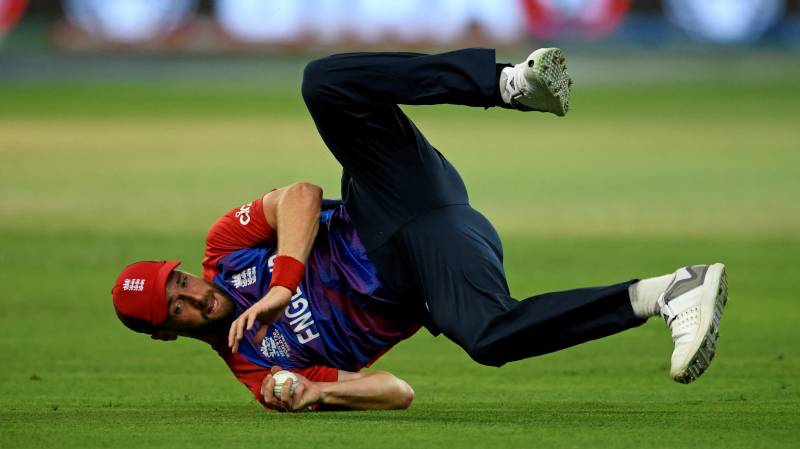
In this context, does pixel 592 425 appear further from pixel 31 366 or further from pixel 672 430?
pixel 31 366

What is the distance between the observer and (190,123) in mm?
27984

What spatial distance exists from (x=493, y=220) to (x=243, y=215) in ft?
31.5

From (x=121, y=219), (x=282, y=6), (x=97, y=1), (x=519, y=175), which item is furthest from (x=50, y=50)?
(x=121, y=219)

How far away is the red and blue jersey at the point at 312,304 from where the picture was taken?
22.3ft

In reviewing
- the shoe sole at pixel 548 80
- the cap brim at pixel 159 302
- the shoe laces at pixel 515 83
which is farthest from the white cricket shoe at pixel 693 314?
the cap brim at pixel 159 302

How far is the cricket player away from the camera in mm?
6099

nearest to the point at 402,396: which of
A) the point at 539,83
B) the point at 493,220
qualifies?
the point at 539,83

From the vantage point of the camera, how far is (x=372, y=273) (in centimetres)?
682

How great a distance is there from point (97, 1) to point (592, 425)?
29.8 metres

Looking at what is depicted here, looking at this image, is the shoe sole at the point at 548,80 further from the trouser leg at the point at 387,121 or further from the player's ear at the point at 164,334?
the player's ear at the point at 164,334

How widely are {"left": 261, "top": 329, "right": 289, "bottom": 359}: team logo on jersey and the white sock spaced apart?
5.71 ft

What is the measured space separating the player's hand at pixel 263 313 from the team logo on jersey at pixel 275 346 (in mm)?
424

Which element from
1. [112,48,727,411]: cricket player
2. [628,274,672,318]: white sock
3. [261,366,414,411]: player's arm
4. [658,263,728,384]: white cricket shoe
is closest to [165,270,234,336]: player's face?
[112,48,727,411]: cricket player

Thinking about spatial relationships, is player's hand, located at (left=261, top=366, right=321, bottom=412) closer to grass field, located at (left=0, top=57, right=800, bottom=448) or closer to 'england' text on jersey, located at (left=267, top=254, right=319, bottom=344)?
grass field, located at (left=0, top=57, right=800, bottom=448)
